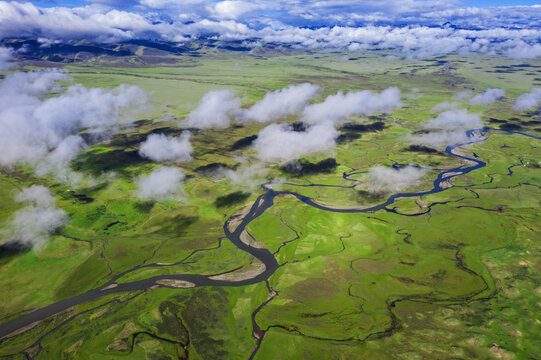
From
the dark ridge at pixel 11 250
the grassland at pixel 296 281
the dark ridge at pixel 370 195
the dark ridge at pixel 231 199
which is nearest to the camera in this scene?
the grassland at pixel 296 281

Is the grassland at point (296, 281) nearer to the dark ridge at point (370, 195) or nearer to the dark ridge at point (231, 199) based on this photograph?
the dark ridge at point (231, 199)

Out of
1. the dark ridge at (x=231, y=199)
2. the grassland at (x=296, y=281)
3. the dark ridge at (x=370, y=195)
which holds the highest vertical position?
the dark ridge at (x=370, y=195)

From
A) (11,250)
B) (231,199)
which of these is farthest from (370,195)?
(11,250)

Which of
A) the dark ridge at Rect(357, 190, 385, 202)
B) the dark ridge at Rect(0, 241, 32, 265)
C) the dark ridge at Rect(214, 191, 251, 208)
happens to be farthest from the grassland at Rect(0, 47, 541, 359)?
the dark ridge at Rect(357, 190, 385, 202)

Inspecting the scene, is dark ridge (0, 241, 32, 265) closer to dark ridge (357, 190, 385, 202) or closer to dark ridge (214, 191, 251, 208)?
dark ridge (214, 191, 251, 208)

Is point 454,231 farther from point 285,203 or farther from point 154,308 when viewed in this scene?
point 154,308

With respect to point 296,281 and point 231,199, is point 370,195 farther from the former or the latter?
point 296,281

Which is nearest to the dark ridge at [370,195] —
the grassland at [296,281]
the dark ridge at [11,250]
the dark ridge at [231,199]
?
the grassland at [296,281]

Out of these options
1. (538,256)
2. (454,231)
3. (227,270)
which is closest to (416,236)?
(454,231)
